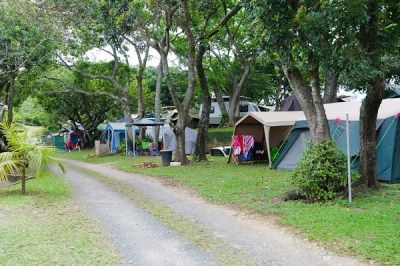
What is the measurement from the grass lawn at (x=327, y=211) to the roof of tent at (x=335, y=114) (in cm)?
220

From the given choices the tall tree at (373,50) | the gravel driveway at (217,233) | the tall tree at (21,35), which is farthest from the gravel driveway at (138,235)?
the tall tree at (21,35)

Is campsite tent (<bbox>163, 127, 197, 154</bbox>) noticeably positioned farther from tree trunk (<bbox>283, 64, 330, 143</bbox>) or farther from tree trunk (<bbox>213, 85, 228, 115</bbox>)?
tree trunk (<bbox>283, 64, 330, 143</bbox>)

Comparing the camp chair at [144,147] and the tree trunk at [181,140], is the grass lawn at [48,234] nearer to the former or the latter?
the tree trunk at [181,140]

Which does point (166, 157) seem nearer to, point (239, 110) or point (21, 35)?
point (21, 35)

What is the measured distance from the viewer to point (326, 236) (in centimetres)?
604

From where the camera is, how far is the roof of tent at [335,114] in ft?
37.9

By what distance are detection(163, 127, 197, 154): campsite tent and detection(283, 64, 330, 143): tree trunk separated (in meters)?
14.2

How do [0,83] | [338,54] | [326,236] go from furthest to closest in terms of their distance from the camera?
[0,83], [338,54], [326,236]

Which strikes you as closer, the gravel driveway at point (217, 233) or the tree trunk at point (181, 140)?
the gravel driveway at point (217, 233)

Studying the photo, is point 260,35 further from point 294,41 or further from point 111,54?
point 111,54

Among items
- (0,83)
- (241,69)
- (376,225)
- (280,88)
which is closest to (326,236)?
(376,225)

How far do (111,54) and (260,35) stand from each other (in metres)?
16.4

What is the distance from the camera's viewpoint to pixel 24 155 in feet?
32.8

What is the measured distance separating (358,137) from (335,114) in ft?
4.49
